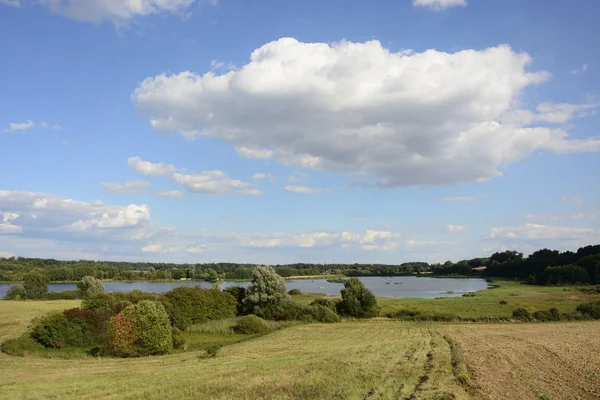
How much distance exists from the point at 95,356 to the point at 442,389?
32.7 metres

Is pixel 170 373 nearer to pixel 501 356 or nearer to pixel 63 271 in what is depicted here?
pixel 501 356

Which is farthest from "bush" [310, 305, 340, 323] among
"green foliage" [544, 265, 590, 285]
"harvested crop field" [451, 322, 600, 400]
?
"green foliage" [544, 265, 590, 285]

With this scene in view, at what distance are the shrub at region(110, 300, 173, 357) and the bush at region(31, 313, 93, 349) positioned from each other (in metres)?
9.18

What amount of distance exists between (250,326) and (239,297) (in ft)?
49.0

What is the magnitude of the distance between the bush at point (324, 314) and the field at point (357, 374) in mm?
27826

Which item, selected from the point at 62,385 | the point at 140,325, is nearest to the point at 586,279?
the point at 140,325

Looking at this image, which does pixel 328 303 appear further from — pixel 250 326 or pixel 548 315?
pixel 548 315

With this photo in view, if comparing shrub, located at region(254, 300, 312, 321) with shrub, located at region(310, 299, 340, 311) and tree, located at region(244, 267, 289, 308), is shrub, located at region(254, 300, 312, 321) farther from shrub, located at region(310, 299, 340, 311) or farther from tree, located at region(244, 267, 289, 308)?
shrub, located at region(310, 299, 340, 311)

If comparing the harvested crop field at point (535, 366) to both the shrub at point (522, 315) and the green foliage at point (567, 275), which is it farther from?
the green foliage at point (567, 275)

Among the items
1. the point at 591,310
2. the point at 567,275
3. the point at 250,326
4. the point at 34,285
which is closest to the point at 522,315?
the point at 591,310

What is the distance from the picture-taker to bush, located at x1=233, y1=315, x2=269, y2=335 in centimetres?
5231

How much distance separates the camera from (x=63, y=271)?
573 ft

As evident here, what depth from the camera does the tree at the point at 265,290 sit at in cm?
6325

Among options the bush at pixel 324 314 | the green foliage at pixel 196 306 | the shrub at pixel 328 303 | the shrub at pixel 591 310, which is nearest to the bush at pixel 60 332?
the green foliage at pixel 196 306
